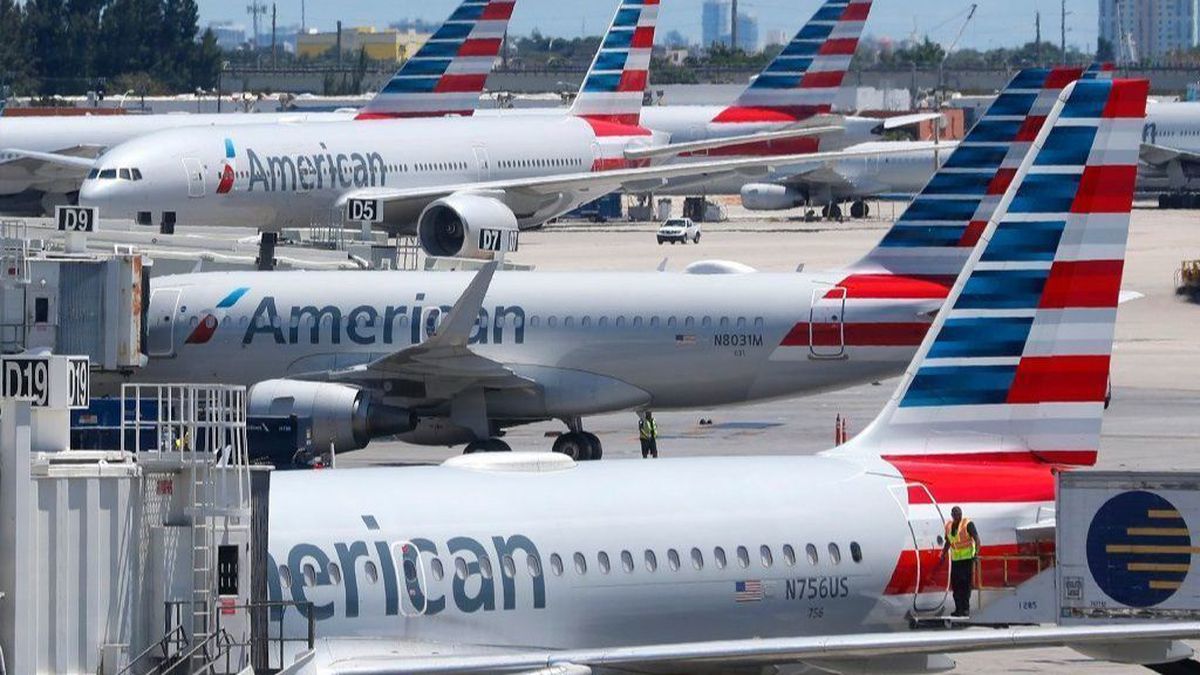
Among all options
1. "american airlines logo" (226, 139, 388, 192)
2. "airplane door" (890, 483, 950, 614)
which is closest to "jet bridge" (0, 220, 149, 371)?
"airplane door" (890, 483, 950, 614)

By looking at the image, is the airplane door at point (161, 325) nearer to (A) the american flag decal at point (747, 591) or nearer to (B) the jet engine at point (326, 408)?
(B) the jet engine at point (326, 408)

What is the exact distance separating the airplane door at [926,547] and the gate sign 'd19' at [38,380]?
8.80 metres

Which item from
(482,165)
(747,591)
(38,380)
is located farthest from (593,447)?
(482,165)

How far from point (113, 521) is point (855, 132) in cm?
10379

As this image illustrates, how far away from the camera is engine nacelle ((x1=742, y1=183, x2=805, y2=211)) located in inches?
4508

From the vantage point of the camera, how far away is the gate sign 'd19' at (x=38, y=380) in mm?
14273

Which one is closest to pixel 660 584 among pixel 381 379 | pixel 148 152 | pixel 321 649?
pixel 321 649

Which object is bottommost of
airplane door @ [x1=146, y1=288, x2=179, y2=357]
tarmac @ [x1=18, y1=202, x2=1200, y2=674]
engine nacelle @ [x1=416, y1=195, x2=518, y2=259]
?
tarmac @ [x1=18, y1=202, x2=1200, y2=674]

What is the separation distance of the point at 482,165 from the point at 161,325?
2933 centimetres

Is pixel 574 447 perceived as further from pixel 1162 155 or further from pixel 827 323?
pixel 1162 155

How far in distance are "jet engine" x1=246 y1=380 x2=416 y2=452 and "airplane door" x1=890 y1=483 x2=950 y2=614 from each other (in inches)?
596

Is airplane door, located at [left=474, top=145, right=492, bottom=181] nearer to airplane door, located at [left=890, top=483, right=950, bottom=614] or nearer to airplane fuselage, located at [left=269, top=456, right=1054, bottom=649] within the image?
airplane fuselage, located at [left=269, top=456, right=1054, bottom=649]

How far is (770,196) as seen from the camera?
377 feet

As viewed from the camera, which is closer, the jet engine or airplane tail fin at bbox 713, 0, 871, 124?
the jet engine
